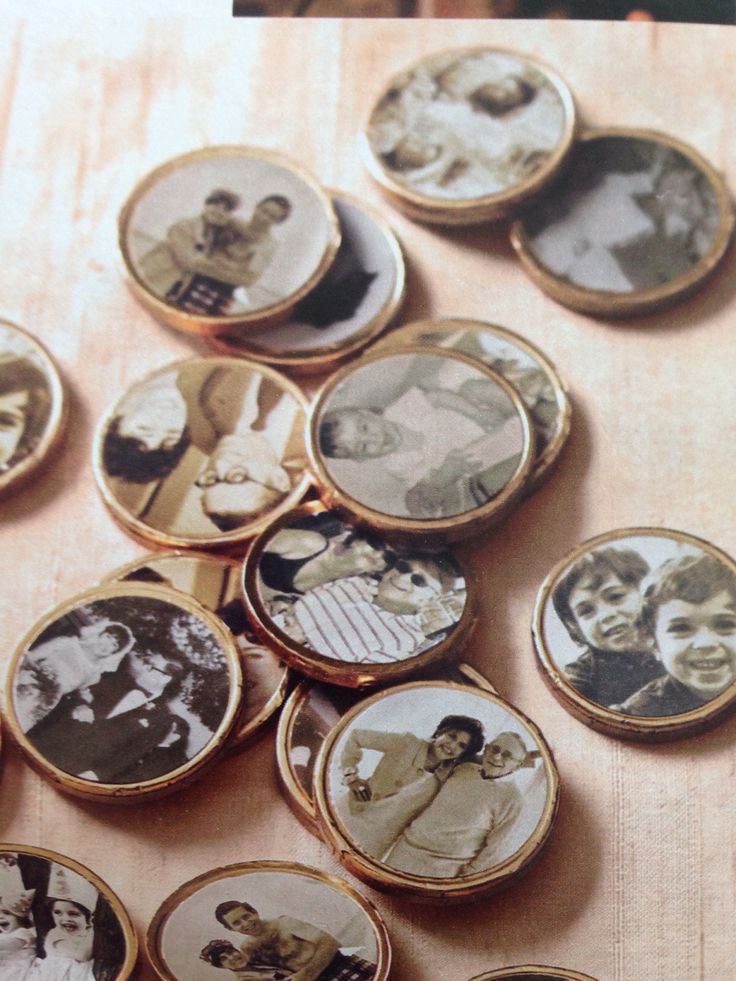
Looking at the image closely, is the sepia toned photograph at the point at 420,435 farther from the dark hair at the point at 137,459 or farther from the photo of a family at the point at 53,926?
the photo of a family at the point at 53,926

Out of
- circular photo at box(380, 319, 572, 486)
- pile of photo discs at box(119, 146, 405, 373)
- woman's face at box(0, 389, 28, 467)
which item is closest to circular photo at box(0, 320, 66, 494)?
woman's face at box(0, 389, 28, 467)

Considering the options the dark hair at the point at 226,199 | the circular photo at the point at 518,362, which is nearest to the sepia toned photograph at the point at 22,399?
the dark hair at the point at 226,199

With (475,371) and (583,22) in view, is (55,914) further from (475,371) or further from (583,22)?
(583,22)

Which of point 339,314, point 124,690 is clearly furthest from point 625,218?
point 124,690

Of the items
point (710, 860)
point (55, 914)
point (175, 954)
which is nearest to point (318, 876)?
point (175, 954)

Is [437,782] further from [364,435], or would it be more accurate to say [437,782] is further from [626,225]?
[626,225]
